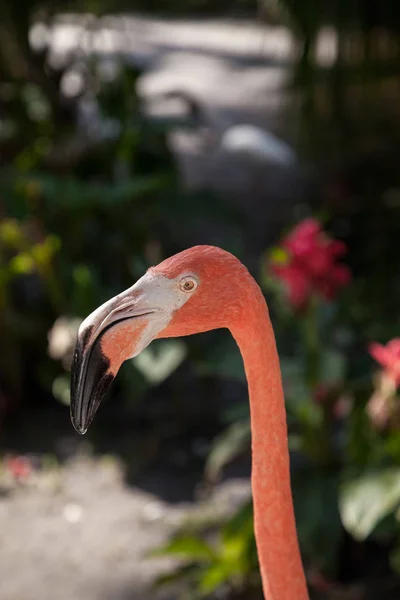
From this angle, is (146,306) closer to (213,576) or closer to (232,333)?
(232,333)

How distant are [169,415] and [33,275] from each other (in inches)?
55.9

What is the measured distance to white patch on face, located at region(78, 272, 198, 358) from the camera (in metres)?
1.28

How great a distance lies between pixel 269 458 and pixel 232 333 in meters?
0.23

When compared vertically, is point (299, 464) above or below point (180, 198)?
below

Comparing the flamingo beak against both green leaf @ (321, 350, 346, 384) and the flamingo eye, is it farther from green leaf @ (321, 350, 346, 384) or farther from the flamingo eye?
green leaf @ (321, 350, 346, 384)

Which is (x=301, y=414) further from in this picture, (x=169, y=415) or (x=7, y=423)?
(x=7, y=423)

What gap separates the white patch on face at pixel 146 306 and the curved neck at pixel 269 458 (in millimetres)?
134

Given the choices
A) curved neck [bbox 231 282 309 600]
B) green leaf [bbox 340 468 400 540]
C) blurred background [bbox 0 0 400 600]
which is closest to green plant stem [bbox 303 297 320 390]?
blurred background [bbox 0 0 400 600]

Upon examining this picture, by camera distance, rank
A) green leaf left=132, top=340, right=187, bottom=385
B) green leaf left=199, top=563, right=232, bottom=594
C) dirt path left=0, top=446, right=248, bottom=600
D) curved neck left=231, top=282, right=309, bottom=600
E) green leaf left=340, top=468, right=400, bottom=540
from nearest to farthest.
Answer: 1. curved neck left=231, top=282, right=309, bottom=600
2. green leaf left=340, top=468, right=400, bottom=540
3. green leaf left=199, top=563, right=232, bottom=594
4. dirt path left=0, top=446, right=248, bottom=600
5. green leaf left=132, top=340, right=187, bottom=385

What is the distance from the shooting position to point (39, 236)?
443 cm

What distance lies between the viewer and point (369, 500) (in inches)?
104

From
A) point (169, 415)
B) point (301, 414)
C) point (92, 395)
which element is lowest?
point (169, 415)

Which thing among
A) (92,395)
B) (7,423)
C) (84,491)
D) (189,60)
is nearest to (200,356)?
(84,491)

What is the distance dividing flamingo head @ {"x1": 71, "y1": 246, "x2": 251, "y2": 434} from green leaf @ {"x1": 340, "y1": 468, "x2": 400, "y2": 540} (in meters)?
1.39
